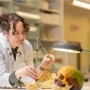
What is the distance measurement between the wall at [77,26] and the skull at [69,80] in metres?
4.68

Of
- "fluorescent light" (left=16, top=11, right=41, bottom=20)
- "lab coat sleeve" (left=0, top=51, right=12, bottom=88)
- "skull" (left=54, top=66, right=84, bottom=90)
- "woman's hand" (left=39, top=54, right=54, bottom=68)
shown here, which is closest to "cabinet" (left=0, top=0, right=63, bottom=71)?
"fluorescent light" (left=16, top=11, right=41, bottom=20)

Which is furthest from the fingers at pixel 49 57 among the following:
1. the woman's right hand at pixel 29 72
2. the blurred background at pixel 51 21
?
the blurred background at pixel 51 21

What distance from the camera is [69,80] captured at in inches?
42.9

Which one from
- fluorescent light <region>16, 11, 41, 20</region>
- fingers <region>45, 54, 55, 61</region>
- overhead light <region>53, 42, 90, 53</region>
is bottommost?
fingers <region>45, 54, 55, 61</region>

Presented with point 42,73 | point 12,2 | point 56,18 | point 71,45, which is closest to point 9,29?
point 42,73

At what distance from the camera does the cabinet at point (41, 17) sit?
395 centimetres

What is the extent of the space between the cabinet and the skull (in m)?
2.65

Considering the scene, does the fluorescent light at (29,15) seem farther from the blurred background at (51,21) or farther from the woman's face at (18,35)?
the woman's face at (18,35)

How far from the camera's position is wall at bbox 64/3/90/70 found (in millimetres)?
5848

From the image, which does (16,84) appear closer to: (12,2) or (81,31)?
(12,2)

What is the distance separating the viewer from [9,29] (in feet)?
5.71

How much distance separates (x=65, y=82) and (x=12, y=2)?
2.88 meters

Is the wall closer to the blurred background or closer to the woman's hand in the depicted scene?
the blurred background

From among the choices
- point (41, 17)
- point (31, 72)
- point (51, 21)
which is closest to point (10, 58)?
point (31, 72)
